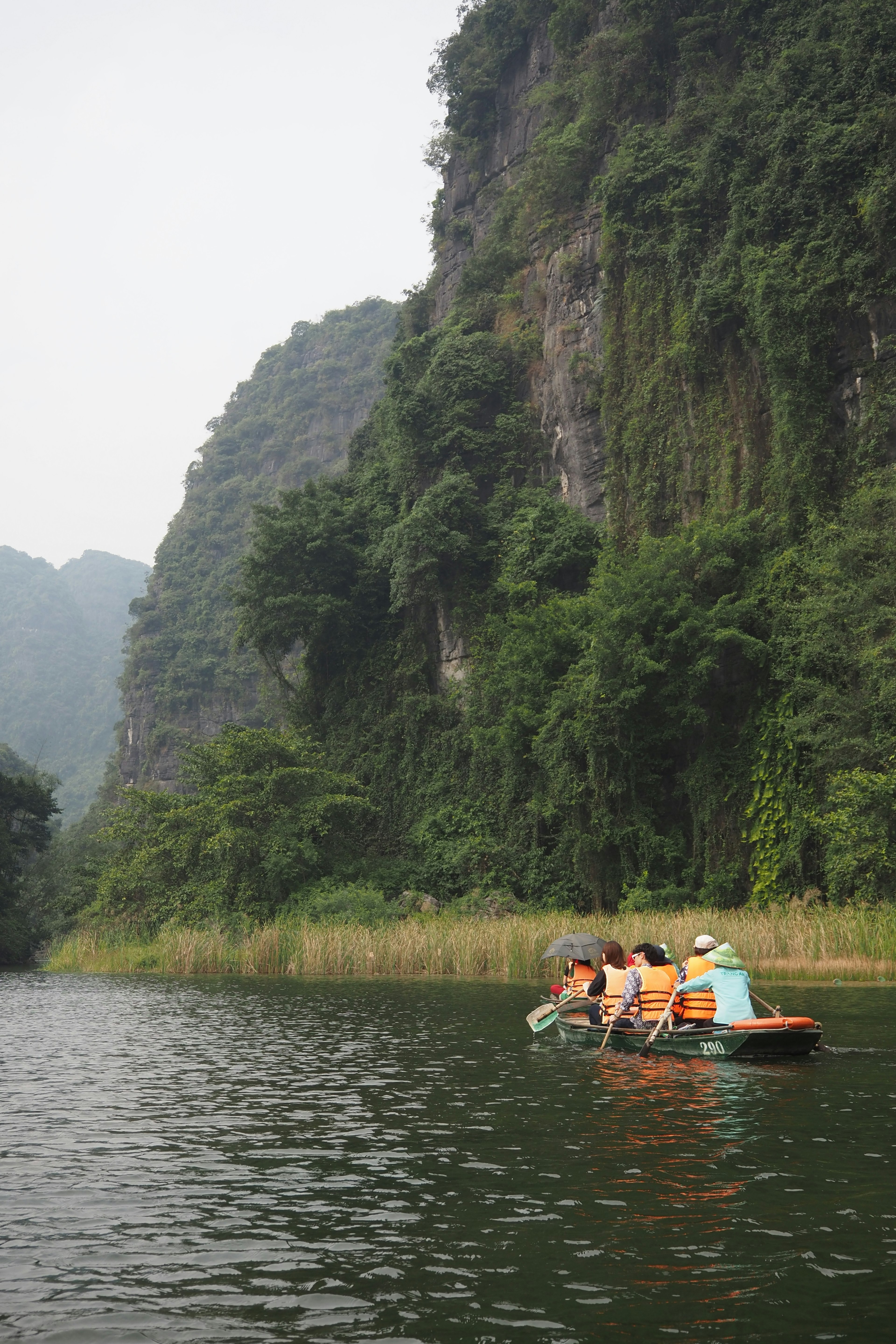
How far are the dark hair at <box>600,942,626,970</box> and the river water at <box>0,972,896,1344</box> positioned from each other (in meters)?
1.14

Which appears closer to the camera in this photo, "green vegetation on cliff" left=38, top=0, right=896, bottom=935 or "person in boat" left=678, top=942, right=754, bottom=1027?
"person in boat" left=678, top=942, right=754, bottom=1027

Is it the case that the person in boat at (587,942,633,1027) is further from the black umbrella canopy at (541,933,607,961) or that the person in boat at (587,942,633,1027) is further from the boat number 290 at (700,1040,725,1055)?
the black umbrella canopy at (541,933,607,961)

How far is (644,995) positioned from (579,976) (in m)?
2.98

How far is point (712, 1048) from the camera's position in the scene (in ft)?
40.4

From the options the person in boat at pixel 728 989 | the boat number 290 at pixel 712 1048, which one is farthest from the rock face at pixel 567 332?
the boat number 290 at pixel 712 1048

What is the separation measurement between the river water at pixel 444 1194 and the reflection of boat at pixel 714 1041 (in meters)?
0.19

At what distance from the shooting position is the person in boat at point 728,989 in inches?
497

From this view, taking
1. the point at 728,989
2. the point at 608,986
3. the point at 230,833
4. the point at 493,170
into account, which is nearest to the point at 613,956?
the point at 608,986

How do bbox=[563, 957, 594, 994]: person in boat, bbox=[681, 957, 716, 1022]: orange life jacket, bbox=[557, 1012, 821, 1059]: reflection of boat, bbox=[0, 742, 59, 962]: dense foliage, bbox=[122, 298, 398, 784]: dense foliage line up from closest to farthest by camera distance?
bbox=[557, 1012, 821, 1059]: reflection of boat
bbox=[681, 957, 716, 1022]: orange life jacket
bbox=[563, 957, 594, 994]: person in boat
bbox=[0, 742, 59, 962]: dense foliage
bbox=[122, 298, 398, 784]: dense foliage

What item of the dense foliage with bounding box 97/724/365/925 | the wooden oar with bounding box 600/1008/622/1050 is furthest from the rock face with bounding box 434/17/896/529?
the wooden oar with bounding box 600/1008/622/1050

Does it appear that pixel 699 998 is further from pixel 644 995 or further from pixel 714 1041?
pixel 714 1041

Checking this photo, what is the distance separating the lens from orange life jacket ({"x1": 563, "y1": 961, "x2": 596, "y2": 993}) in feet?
52.7

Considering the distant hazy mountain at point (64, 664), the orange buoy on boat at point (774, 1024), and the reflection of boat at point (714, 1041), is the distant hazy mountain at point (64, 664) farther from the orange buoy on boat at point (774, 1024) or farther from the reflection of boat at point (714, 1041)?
the orange buoy on boat at point (774, 1024)

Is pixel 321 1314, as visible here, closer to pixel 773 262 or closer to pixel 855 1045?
pixel 855 1045
